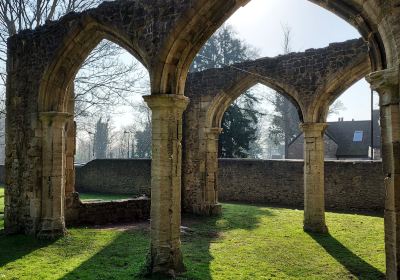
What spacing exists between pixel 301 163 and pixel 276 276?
35.8ft

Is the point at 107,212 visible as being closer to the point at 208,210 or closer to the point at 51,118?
the point at 208,210

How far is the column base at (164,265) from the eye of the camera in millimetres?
6121

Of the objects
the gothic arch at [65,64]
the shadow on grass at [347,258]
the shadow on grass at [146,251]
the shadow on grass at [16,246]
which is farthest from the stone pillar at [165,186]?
the shadow on grass at [347,258]

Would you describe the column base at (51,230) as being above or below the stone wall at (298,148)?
below

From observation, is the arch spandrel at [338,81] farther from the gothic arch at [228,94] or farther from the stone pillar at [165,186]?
the stone pillar at [165,186]

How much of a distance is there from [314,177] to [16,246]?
756 centimetres

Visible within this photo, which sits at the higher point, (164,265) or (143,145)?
(143,145)

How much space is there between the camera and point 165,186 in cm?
636

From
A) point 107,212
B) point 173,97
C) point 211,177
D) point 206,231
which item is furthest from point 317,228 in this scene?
point 107,212

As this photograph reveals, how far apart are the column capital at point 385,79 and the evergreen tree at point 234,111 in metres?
14.0

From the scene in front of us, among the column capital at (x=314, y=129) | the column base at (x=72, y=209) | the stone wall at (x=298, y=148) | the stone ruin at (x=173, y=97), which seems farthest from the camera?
the stone wall at (x=298, y=148)

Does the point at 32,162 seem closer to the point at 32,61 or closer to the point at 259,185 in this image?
the point at 32,61

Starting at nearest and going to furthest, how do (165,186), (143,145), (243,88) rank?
(165,186) < (243,88) < (143,145)

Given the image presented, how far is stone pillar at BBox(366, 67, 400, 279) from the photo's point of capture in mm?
4078
